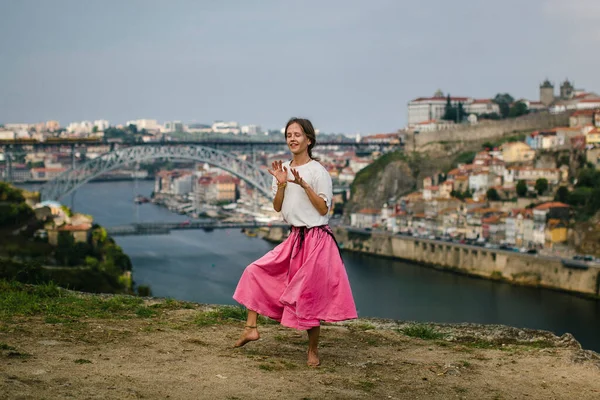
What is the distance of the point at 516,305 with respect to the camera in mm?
19891

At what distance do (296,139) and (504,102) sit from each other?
158 feet

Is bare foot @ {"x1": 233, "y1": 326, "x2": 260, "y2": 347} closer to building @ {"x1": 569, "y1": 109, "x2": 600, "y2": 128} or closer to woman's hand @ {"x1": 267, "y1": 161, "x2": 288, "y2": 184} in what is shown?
woman's hand @ {"x1": 267, "y1": 161, "x2": 288, "y2": 184}

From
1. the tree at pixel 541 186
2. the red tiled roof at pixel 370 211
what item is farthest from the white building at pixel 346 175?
the tree at pixel 541 186

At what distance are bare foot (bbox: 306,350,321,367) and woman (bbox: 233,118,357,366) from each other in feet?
0.13

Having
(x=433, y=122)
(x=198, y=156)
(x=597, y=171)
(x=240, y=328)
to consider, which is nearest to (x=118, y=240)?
→ (x=198, y=156)

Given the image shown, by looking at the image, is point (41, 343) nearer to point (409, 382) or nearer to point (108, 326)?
point (108, 326)

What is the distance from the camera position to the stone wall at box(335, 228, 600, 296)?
2253 centimetres

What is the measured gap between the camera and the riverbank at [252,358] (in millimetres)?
2602

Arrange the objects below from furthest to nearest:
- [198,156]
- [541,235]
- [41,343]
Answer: [198,156]
[541,235]
[41,343]

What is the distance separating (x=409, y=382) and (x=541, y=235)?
81.6 ft

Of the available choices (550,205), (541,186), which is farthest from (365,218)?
(550,205)

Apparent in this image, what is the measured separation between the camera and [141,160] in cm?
3616

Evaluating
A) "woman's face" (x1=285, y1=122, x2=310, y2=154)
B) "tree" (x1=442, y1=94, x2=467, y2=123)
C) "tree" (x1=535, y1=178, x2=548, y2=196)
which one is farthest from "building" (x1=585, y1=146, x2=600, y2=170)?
"woman's face" (x1=285, y1=122, x2=310, y2=154)

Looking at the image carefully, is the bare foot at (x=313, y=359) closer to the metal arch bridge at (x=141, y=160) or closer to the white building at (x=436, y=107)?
the metal arch bridge at (x=141, y=160)
